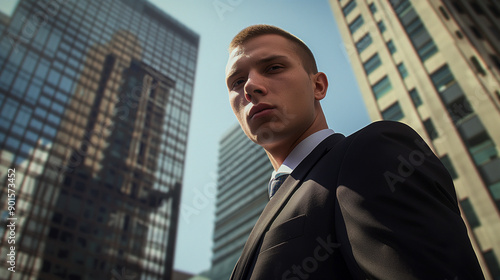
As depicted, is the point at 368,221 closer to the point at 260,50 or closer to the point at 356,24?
the point at 260,50

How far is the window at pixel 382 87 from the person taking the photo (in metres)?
24.1

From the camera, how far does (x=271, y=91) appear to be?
5.41ft

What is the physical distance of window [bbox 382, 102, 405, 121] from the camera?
22.4 m

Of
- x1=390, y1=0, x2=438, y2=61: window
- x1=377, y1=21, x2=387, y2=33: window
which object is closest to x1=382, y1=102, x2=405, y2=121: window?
x1=390, y1=0, x2=438, y2=61: window

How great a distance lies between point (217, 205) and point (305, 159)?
352 feet

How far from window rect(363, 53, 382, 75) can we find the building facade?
5596 centimetres

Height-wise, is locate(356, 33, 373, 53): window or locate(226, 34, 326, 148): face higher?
locate(356, 33, 373, 53): window

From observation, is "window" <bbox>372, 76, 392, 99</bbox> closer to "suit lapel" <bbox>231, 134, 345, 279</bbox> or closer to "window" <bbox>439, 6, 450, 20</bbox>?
"window" <bbox>439, 6, 450, 20</bbox>

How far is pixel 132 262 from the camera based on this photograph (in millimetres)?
59656

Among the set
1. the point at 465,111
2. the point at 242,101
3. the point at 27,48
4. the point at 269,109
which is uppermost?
the point at 27,48

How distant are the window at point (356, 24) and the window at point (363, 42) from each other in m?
Answer: 1.38

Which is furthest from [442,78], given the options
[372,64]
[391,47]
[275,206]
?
[275,206]

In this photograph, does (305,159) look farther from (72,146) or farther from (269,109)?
(72,146)

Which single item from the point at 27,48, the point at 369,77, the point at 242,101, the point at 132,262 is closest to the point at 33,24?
the point at 27,48
